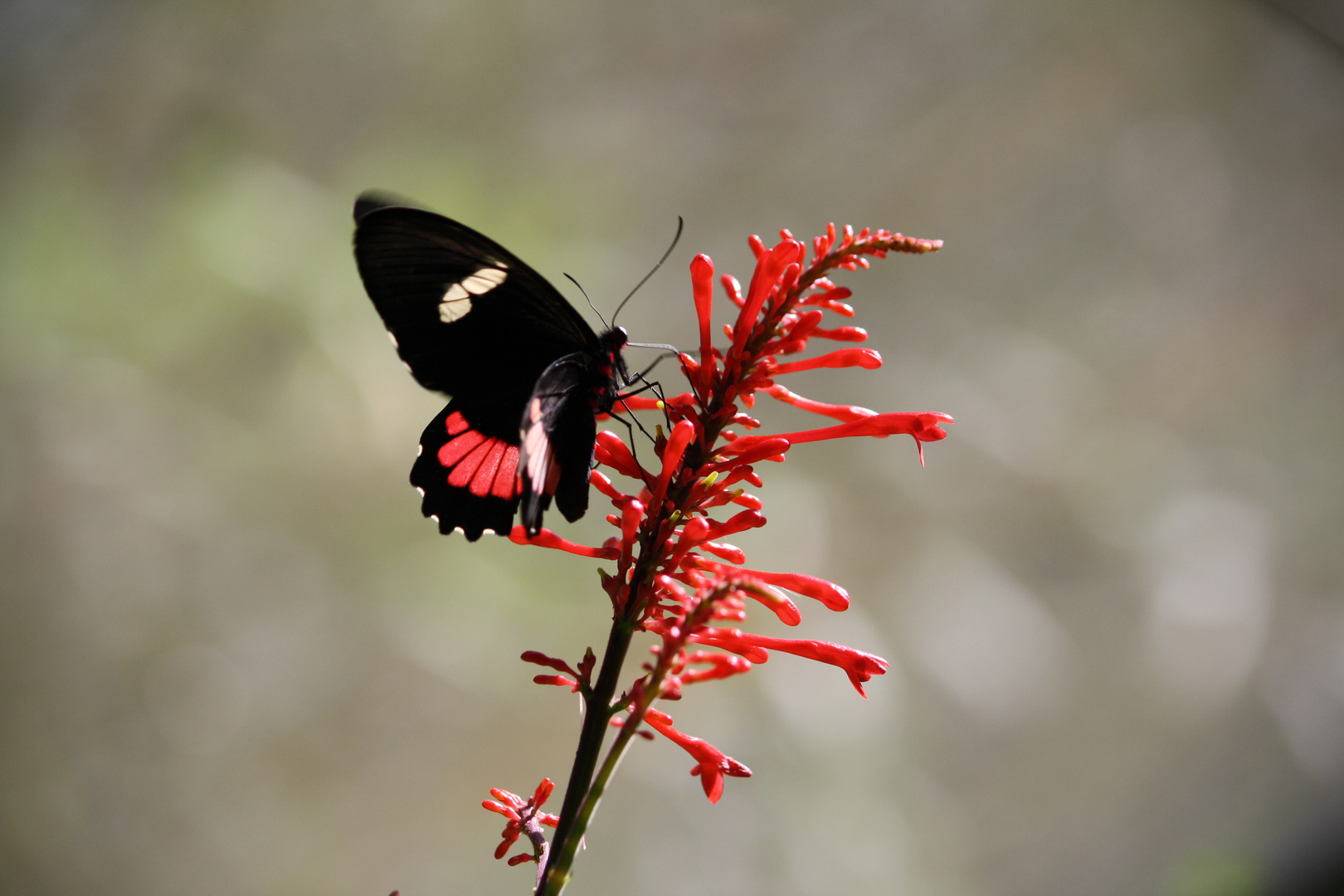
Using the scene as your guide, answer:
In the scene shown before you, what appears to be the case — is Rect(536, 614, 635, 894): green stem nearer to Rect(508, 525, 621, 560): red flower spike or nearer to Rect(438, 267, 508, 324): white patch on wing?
Rect(508, 525, 621, 560): red flower spike

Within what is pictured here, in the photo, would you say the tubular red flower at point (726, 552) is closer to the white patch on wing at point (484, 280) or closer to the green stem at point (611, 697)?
the green stem at point (611, 697)

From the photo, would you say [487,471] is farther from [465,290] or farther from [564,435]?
[465,290]

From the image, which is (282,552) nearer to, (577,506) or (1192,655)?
(577,506)

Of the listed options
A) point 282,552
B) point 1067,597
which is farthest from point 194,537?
point 1067,597

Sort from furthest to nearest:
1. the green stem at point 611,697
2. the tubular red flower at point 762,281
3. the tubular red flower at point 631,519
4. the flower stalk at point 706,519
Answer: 1. the tubular red flower at point 762,281
2. the tubular red flower at point 631,519
3. the flower stalk at point 706,519
4. the green stem at point 611,697

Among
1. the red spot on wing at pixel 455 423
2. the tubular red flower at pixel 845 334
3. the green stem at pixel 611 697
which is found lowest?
the green stem at pixel 611 697

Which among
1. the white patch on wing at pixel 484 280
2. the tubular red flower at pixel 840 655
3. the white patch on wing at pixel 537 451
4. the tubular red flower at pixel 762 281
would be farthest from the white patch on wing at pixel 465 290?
the tubular red flower at pixel 840 655

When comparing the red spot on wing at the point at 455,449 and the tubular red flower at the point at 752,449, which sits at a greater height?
the tubular red flower at the point at 752,449

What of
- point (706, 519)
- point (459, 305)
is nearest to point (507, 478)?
point (459, 305)
